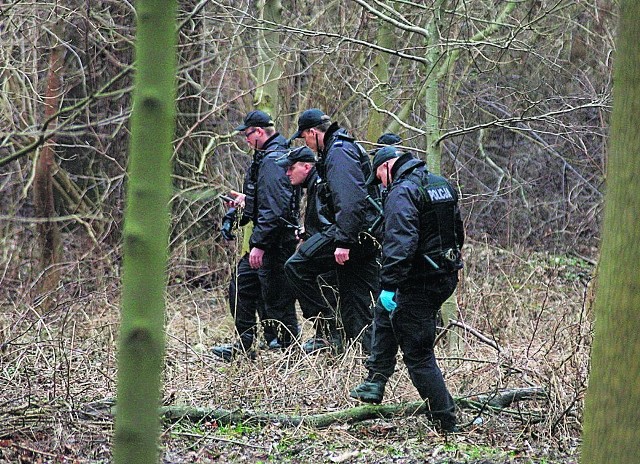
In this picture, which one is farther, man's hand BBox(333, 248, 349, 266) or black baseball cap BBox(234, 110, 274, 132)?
black baseball cap BBox(234, 110, 274, 132)

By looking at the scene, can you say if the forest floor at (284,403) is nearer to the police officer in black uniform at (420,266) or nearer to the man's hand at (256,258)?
the police officer in black uniform at (420,266)

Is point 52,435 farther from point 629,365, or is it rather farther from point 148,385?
point 148,385

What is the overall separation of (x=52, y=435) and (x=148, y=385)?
4.35 m

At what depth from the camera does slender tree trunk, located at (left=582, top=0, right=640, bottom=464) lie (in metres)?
3.18

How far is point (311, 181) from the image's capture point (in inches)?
366

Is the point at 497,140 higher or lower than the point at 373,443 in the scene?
higher

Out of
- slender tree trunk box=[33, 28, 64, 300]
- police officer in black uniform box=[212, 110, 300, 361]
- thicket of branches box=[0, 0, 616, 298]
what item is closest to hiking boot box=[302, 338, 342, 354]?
police officer in black uniform box=[212, 110, 300, 361]

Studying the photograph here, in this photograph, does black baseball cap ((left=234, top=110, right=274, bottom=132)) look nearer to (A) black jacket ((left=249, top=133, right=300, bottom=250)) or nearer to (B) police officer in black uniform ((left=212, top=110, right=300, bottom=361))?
(B) police officer in black uniform ((left=212, top=110, right=300, bottom=361))

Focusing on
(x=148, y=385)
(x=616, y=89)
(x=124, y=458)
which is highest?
(x=616, y=89)

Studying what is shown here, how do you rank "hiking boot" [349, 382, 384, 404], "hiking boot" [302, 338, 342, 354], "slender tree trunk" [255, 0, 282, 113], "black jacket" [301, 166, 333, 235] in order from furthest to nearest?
"slender tree trunk" [255, 0, 282, 113]
"black jacket" [301, 166, 333, 235]
"hiking boot" [302, 338, 342, 354]
"hiking boot" [349, 382, 384, 404]

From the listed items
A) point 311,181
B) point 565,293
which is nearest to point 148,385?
point 311,181

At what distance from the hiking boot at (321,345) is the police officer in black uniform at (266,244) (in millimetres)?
294

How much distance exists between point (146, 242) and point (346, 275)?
23.3ft

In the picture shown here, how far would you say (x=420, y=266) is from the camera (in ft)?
21.6
